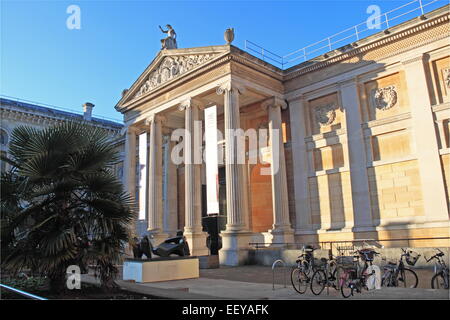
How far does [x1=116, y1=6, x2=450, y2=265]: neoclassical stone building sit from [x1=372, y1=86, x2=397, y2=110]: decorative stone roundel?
56 millimetres

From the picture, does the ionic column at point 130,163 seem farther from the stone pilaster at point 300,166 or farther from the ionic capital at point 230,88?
the stone pilaster at point 300,166

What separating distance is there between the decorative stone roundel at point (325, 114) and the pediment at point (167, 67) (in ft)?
23.2

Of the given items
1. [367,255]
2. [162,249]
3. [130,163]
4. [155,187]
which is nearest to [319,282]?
[367,255]

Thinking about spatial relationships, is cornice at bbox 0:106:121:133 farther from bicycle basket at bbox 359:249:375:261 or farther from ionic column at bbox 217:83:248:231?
bicycle basket at bbox 359:249:375:261

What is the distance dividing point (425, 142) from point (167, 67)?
700 inches

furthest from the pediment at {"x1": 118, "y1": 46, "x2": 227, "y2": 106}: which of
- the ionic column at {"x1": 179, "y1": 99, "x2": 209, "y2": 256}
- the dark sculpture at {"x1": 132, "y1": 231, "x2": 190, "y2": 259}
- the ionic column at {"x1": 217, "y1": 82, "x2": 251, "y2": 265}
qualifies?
the dark sculpture at {"x1": 132, "y1": 231, "x2": 190, "y2": 259}

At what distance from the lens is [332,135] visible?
21.8 meters

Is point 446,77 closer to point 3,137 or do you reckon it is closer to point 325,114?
point 325,114

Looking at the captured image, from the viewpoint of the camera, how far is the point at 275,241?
21766 millimetres

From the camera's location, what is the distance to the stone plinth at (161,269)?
1312cm

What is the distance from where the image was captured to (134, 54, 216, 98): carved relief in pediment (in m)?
24.1
